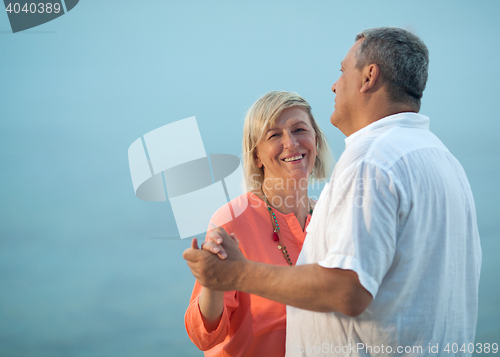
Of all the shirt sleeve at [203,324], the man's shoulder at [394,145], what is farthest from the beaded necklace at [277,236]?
the man's shoulder at [394,145]

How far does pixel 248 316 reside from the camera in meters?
1.99

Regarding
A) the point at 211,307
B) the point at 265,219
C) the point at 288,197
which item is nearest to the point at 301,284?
the point at 211,307

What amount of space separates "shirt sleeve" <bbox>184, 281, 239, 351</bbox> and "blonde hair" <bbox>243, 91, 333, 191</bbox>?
729mm

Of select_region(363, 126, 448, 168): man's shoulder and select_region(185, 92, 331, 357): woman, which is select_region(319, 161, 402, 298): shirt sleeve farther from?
select_region(185, 92, 331, 357): woman

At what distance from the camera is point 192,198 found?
7.32 ft

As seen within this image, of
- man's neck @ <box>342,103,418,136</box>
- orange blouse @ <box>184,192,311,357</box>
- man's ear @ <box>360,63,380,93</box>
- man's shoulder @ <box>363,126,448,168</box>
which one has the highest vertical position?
man's ear @ <box>360,63,380,93</box>

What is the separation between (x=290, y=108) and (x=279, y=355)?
132cm

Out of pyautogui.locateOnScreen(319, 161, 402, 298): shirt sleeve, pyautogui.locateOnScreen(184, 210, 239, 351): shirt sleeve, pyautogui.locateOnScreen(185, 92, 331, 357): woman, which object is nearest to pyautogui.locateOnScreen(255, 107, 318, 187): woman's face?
pyautogui.locateOnScreen(185, 92, 331, 357): woman

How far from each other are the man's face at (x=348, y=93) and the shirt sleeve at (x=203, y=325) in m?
0.99

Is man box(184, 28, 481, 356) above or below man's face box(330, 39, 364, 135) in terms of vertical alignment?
below

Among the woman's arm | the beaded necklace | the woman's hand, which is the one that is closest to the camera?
the woman's hand

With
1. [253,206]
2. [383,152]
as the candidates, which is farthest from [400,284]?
[253,206]

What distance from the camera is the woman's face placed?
2275 mm

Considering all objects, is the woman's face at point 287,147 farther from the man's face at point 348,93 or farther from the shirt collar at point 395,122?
the shirt collar at point 395,122
